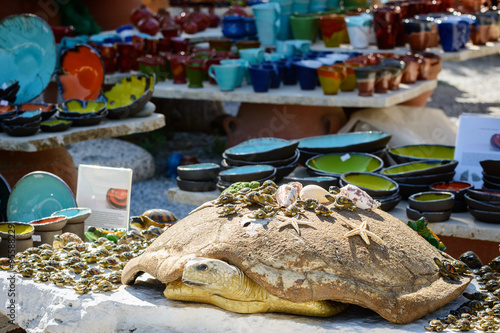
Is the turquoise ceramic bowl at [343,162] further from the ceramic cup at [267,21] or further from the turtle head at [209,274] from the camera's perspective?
the ceramic cup at [267,21]

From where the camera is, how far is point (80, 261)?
2.46 metres

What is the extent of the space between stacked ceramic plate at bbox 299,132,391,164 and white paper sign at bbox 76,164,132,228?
100 cm

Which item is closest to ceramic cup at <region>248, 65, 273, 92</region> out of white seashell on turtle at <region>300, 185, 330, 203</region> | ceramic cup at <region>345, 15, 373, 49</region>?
ceramic cup at <region>345, 15, 373, 49</region>

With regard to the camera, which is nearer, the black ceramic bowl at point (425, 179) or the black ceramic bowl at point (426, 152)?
the black ceramic bowl at point (425, 179)

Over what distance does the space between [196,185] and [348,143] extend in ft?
3.28

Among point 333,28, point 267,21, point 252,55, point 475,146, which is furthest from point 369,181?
point 267,21

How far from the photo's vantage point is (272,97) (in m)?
4.88

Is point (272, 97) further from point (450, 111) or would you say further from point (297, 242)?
point (450, 111)

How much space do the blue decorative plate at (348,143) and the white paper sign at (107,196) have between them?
1044mm

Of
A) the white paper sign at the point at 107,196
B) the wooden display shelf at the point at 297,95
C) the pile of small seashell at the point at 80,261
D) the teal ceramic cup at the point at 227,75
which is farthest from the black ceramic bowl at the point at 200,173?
the teal ceramic cup at the point at 227,75

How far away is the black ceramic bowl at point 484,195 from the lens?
282 centimetres

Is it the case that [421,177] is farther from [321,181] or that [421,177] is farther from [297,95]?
[297,95]

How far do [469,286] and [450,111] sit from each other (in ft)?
20.7

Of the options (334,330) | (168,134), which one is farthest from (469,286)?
(168,134)
